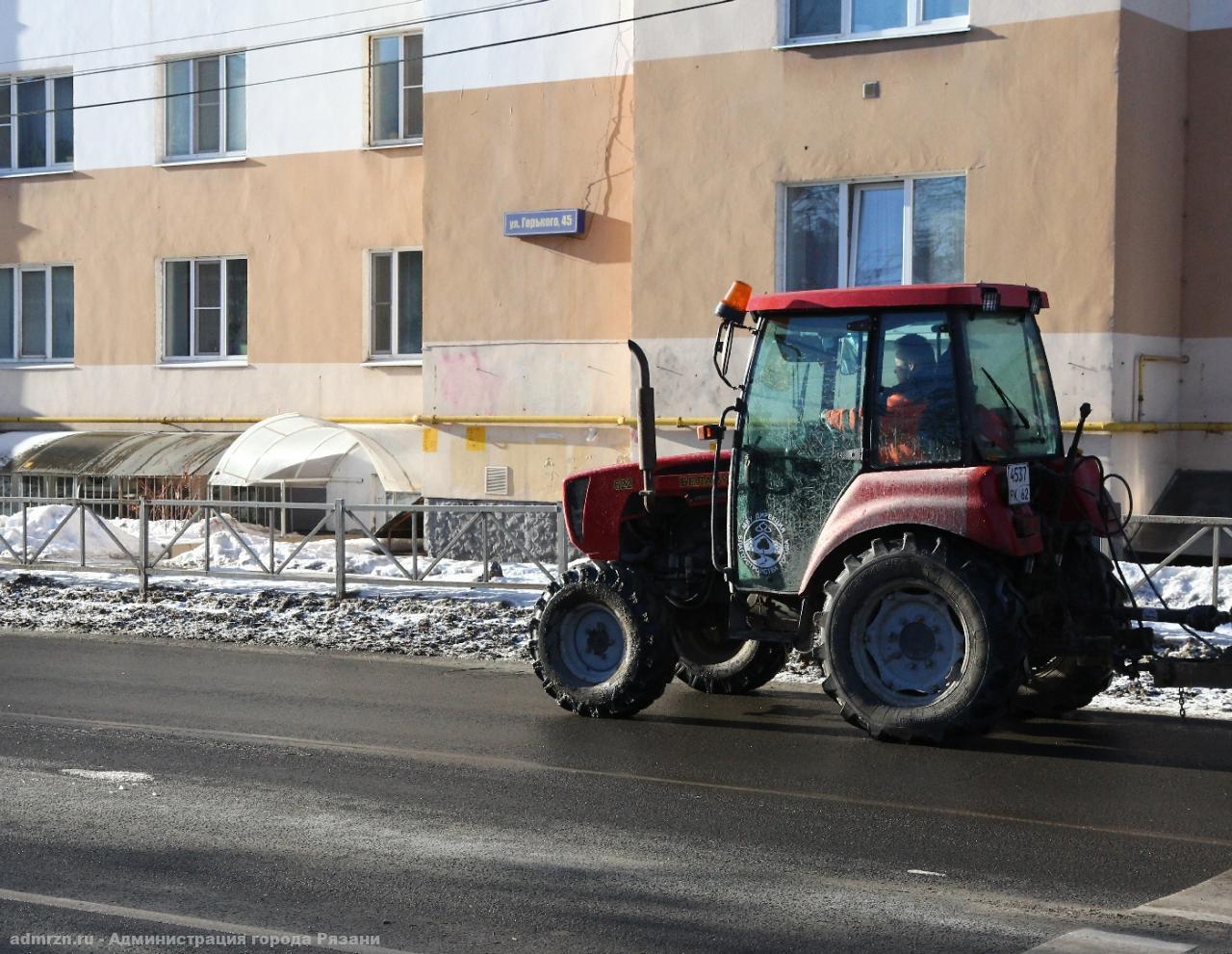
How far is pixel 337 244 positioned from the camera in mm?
23266

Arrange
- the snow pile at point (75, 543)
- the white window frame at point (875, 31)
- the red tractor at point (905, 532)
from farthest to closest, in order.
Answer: the snow pile at point (75, 543) → the white window frame at point (875, 31) → the red tractor at point (905, 532)

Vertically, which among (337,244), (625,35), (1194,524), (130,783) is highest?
(625,35)

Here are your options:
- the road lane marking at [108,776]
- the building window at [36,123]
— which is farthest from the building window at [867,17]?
the building window at [36,123]

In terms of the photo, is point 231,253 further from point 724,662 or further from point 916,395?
point 916,395

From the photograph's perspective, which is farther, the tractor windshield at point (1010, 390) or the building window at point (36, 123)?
the building window at point (36, 123)

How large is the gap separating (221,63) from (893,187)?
34.8 ft

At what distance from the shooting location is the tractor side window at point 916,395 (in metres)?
9.41

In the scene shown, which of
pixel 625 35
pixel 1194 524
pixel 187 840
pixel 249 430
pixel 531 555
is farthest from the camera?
pixel 249 430

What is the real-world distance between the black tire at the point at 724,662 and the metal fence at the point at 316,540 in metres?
3.69

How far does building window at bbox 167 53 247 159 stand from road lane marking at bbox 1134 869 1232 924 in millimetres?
19698

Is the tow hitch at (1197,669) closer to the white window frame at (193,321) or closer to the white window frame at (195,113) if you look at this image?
the white window frame at (193,321)

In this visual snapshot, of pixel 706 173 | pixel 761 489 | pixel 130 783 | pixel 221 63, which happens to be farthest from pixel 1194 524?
pixel 221 63

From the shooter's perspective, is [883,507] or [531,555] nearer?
[883,507]

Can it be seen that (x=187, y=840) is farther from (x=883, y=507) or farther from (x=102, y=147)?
(x=102, y=147)
